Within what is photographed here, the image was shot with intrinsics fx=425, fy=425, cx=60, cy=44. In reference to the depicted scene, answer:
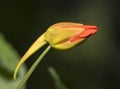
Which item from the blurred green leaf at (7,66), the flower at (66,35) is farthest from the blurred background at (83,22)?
the flower at (66,35)

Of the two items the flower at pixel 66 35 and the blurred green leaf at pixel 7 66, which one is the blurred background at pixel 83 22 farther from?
the flower at pixel 66 35

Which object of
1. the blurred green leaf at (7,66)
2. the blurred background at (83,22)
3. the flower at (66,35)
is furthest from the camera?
the blurred background at (83,22)

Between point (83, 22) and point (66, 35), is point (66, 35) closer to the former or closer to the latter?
point (66, 35)

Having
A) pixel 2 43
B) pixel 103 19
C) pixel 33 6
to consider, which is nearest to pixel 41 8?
pixel 33 6

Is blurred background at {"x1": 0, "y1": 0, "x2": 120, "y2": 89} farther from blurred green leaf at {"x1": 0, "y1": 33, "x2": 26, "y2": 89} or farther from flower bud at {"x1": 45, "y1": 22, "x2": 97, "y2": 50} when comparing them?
flower bud at {"x1": 45, "y1": 22, "x2": 97, "y2": 50}

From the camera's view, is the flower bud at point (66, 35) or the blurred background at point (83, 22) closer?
the flower bud at point (66, 35)

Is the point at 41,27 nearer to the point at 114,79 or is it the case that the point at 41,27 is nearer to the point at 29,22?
the point at 29,22

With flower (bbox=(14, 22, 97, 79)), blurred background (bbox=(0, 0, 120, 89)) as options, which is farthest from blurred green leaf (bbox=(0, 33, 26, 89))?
blurred background (bbox=(0, 0, 120, 89))

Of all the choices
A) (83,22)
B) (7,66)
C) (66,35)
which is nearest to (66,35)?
(66,35)
